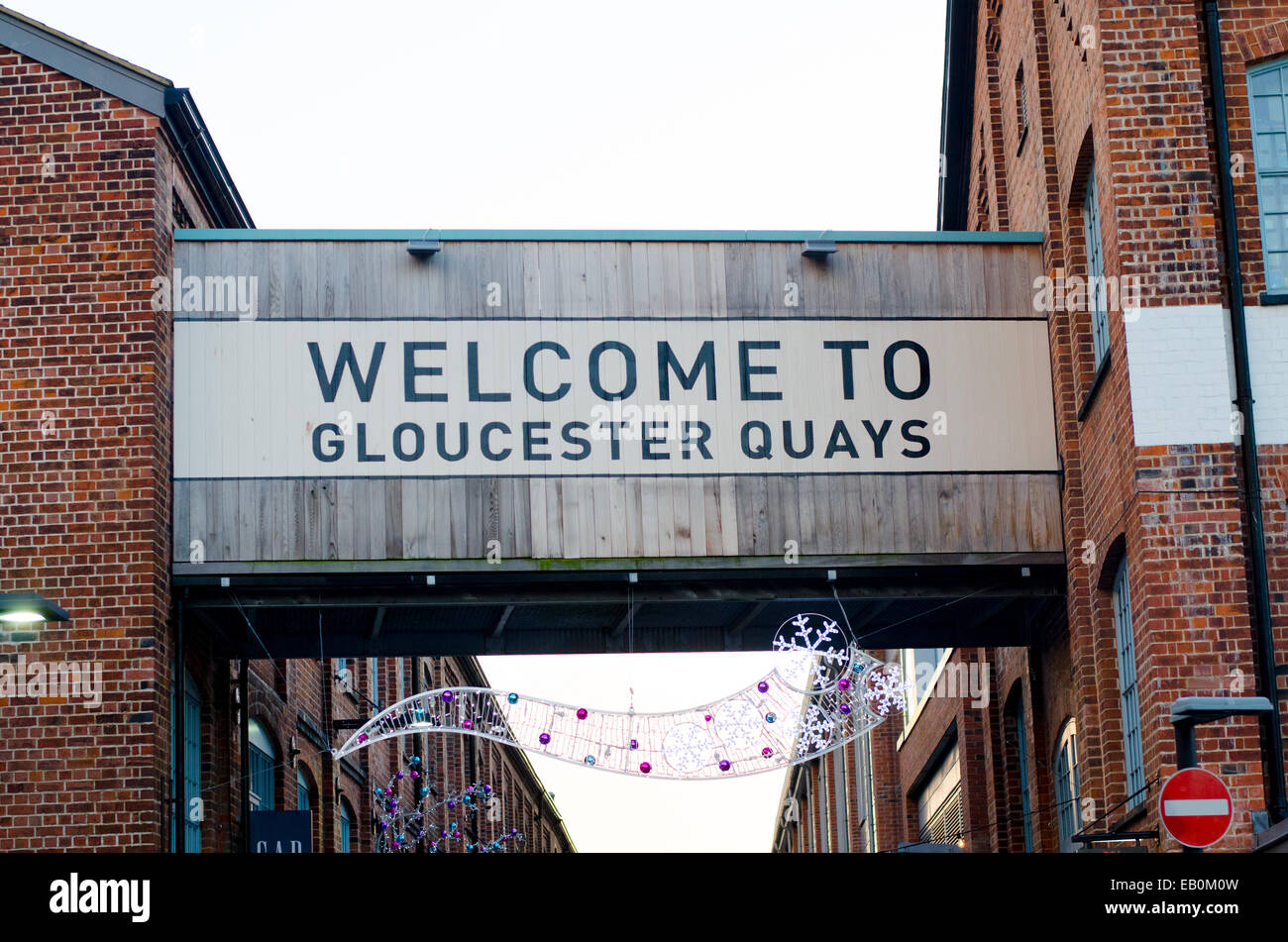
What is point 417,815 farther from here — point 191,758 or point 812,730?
point 812,730

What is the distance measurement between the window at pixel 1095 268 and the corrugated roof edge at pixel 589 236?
2.43 ft

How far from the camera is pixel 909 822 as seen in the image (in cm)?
3102

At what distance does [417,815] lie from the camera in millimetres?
24688

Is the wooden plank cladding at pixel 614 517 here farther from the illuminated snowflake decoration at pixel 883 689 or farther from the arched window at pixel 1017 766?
the arched window at pixel 1017 766

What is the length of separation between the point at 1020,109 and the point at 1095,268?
11.0ft

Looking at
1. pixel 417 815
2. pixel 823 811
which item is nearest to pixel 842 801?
pixel 823 811

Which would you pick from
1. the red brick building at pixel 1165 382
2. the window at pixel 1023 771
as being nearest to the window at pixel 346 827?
the window at pixel 1023 771

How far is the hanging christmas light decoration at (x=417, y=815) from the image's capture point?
24.6m

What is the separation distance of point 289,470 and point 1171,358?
7614mm

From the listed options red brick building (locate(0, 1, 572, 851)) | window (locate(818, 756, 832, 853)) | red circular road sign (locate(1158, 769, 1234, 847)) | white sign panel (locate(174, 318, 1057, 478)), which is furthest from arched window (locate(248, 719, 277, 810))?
window (locate(818, 756, 832, 853))
